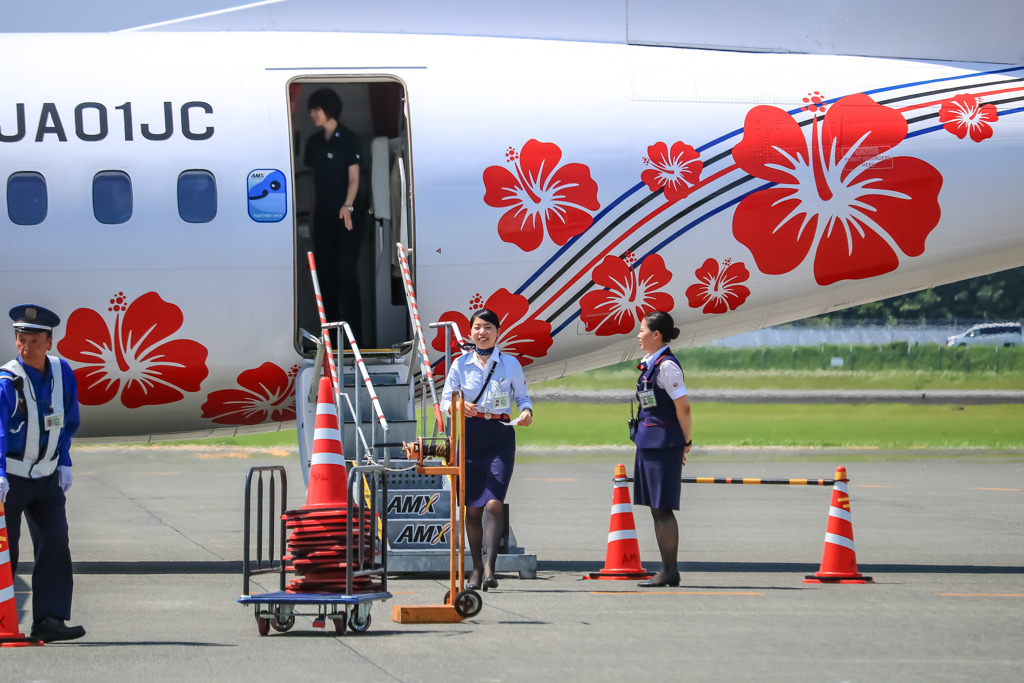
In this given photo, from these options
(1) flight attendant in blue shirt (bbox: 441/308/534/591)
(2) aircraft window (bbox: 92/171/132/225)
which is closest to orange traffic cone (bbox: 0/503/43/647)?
(1) flight attendant in blue shirt (bbox: 441/308/534/591)

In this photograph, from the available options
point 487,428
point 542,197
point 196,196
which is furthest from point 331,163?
point 487,428

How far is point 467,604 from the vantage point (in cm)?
902

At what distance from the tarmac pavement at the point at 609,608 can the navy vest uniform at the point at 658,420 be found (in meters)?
1.14

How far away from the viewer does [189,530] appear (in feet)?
54.2

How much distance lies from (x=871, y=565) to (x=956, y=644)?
4495 mm

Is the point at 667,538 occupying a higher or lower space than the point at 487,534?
lower

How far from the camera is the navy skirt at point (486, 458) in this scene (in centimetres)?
1052

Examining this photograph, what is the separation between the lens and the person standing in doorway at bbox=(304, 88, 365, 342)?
13.0 meters

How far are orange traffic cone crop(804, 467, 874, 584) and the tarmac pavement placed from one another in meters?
0.24

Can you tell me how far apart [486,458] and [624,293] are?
9.21ft

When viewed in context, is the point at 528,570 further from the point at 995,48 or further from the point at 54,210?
the point at 995,48

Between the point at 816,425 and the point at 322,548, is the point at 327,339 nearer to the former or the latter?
the point at 322,548

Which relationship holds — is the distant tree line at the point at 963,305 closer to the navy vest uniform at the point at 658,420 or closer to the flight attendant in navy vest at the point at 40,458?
the navy vest uniform at the point at 658,420

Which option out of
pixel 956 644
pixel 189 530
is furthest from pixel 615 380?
pixel 956 644
